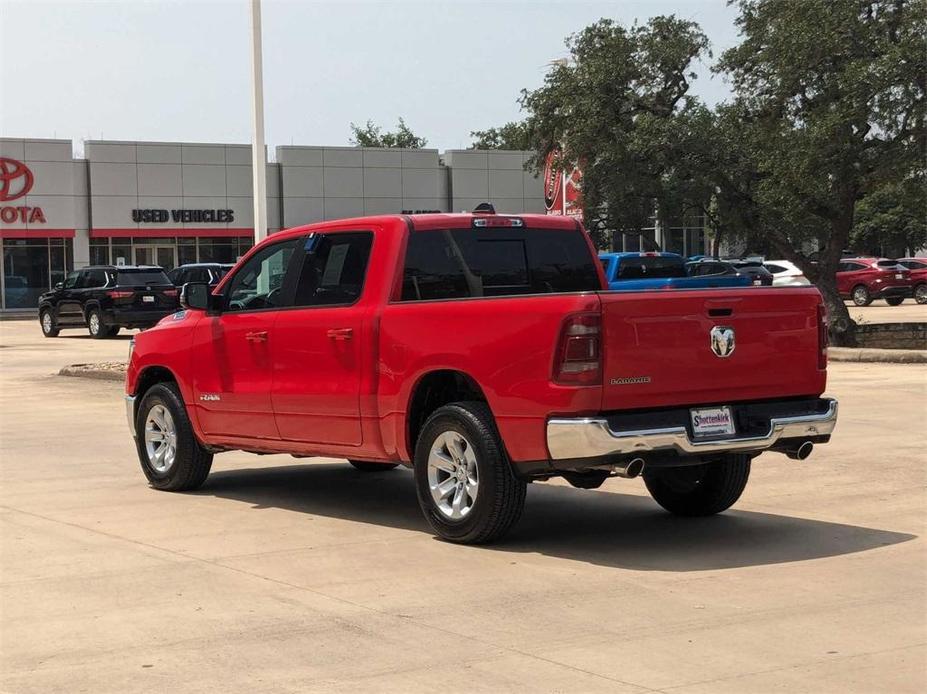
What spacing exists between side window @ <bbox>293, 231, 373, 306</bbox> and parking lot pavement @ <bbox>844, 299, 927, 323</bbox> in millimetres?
27181

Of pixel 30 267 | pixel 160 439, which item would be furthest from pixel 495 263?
pixel 30 267

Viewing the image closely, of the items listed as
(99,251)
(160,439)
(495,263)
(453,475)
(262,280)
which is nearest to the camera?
(453,475)

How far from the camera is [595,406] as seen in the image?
7.81 metres

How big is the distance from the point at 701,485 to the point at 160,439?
4434mm

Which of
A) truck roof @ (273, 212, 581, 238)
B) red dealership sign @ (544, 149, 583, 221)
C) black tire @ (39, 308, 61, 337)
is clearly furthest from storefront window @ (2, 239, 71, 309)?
truck roof @ (273, 212, 581, 238)

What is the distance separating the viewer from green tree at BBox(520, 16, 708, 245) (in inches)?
1345

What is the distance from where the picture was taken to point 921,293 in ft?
166

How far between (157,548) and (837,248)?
2389 centimetres

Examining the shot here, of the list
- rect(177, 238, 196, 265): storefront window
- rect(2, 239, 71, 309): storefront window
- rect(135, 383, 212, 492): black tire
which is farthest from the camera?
rect(177, 238, 196, 265): storefront window

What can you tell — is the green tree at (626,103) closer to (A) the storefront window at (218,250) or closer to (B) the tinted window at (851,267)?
(B) the tinted window at (851,267)

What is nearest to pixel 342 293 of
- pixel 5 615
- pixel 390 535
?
pixel 390 535

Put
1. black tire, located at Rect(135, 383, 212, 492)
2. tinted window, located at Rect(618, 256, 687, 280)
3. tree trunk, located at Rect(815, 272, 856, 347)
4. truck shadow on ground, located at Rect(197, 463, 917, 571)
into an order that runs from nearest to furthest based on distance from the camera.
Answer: truck shadow on ground, located at Rect(197, 463, 917, 571), black tire, located at Rect(135, 383, 212, 492), tinted window, located at Rect(618, 256, 687, 280), tree trunk, located at Rect(815, 272, 856, 347)

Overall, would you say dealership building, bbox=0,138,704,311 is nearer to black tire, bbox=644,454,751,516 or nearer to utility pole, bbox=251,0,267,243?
utility pole, bbox=251,0,267,243

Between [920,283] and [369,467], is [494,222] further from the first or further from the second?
[920,283]
